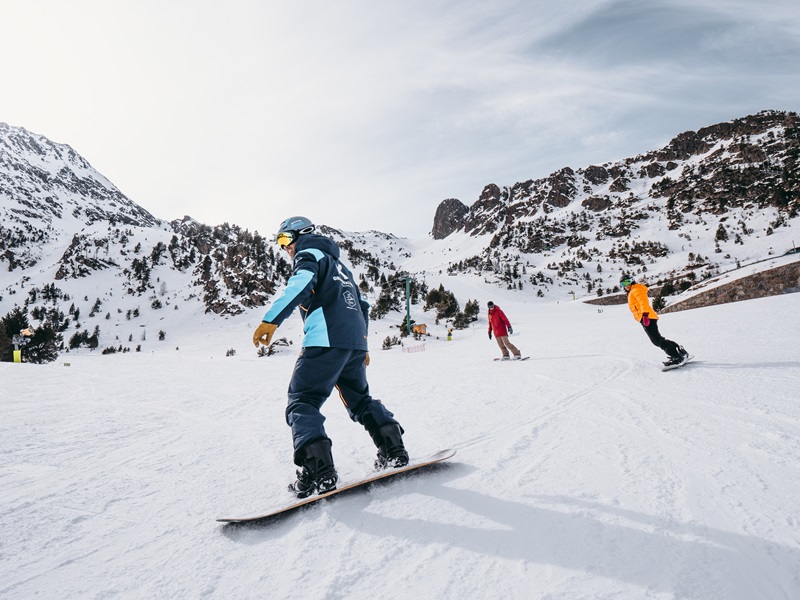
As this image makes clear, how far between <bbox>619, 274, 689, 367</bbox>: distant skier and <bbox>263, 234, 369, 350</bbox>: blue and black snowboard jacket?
500 cm

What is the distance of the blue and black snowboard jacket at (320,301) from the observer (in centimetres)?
251

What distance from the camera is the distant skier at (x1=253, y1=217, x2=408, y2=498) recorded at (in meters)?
2.29

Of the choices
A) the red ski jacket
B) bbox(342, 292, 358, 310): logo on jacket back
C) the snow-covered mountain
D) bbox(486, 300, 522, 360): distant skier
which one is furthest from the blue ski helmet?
the snow-covered mountain

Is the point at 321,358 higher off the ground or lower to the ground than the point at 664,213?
lower

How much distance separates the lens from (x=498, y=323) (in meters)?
9.73

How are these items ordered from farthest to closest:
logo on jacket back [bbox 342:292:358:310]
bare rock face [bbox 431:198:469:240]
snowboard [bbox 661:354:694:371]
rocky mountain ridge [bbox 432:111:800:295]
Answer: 1. bare rock face [bbox 431:198:469:240]
2. rocky mountain ridge [bbox 432:111:800:295]
3. snowboard [bbox 661:354:694:371]
4. logo on jacket back [bbox 342:292:358:310]

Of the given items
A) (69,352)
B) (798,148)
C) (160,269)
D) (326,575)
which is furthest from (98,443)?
(798,148)

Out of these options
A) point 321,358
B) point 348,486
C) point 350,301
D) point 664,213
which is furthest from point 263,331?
point 664,213

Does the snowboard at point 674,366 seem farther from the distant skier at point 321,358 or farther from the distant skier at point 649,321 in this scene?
the distant skier at point 321,358

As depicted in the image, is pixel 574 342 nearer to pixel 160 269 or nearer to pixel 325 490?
pixel 325 490

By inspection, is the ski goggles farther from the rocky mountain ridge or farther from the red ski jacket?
the rocky mountain ridge

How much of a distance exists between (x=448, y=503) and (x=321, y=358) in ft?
3.76

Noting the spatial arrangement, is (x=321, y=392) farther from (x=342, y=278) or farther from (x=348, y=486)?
(x=342, y=278)

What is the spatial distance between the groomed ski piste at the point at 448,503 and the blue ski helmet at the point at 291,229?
167 cm
